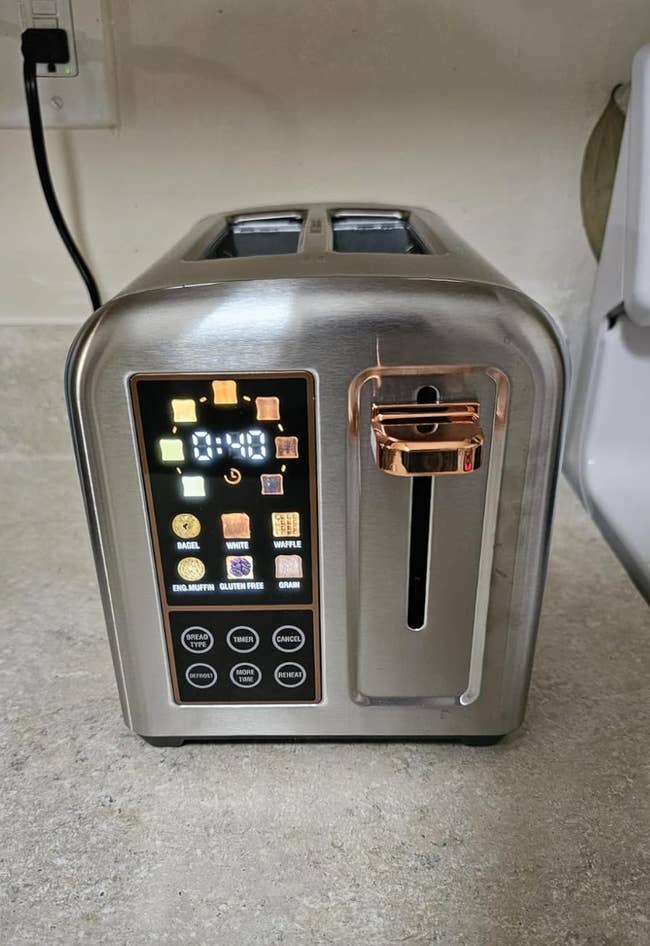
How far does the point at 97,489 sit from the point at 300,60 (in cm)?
48

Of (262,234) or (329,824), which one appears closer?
(329,824)

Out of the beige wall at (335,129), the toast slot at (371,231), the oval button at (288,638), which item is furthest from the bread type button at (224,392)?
the beige wall at (335,129)

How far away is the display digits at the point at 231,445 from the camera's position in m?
0.34

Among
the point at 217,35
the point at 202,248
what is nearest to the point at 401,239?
the point at 202,248

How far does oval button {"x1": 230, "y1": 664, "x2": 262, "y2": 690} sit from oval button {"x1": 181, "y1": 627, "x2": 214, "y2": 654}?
21 millimetres

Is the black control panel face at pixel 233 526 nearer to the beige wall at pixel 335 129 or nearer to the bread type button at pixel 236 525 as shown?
the bread type button at pixel 236 525

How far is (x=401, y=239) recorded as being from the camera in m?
0.53

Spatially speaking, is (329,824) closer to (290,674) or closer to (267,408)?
(290,674)

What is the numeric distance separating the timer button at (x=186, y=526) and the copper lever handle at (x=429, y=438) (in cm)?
10

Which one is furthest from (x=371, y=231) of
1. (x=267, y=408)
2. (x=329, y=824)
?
(x=329, y=824)

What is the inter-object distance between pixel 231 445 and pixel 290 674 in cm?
13

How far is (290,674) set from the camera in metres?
0.39

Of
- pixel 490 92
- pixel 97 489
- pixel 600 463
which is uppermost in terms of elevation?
pixel 490 92

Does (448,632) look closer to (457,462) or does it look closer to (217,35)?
(457,462)
